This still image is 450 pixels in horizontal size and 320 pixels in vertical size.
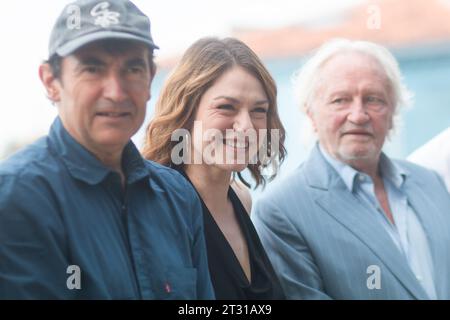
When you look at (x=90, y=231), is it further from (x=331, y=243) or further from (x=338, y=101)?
(x=338, y=101)

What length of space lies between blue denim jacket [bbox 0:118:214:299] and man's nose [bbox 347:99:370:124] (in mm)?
657

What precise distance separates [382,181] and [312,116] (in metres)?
0.31

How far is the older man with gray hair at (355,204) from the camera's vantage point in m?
2.06

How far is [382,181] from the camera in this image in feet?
7.52

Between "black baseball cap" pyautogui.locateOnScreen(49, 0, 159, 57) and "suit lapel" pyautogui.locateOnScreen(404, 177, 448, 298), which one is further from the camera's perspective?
"suit lapel" pyautogui.locateOnScreen(404, 177, 448, 298)

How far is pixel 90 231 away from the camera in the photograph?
1.58m

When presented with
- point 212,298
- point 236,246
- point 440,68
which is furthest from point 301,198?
point 440,68

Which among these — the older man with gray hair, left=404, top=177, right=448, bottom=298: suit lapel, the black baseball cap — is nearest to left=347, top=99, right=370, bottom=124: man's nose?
the older man with gray hair

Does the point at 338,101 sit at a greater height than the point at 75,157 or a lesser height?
greater

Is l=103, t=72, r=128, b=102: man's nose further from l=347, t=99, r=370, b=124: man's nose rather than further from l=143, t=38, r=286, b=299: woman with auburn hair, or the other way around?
l=347, t=99, r=370, b=124: man's nose

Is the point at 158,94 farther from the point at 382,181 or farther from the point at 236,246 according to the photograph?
the point at 382,181

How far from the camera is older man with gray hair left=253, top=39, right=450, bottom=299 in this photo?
6.75 ft

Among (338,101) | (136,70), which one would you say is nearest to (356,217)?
(338,101)

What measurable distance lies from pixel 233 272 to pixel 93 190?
1.66 feet
